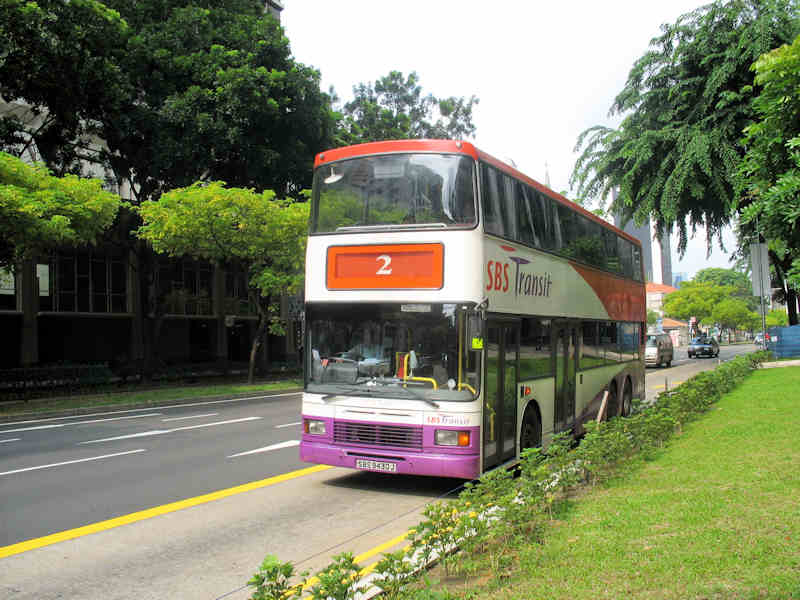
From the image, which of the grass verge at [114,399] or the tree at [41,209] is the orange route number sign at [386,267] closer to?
the tree at [41,209]

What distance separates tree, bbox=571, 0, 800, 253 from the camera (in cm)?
2059

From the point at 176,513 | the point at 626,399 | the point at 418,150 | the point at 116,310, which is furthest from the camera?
the point at 116,310

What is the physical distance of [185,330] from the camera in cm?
4144

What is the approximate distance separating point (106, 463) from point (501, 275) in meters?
6.77

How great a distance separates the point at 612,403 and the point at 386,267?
8776 millimetres

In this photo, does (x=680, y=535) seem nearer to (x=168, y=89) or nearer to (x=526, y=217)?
(x=526, y=217)

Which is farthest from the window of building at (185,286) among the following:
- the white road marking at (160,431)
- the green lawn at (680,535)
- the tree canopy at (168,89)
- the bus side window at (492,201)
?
the green lawn at (680,535)

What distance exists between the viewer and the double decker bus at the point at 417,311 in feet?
26.0

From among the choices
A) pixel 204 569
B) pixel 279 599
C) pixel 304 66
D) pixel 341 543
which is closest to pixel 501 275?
pixel 341 543

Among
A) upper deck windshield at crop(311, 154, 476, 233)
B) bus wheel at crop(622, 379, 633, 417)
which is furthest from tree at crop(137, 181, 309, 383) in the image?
upper deck windshield at crop(311, 154, 476, 233)

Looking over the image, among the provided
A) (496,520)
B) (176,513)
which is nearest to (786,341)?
(496,520)

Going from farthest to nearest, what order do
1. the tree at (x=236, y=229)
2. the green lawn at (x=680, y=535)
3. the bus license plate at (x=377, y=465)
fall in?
the tree at (x=236, y=229) < the bus license plate at (x=377, y=465) < the green lawn at (x=680, y=535)

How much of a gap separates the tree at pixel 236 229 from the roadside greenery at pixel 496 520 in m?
19.2

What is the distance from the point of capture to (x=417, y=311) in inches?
317
